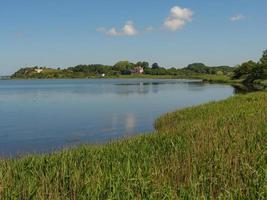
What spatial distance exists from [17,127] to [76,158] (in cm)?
2184

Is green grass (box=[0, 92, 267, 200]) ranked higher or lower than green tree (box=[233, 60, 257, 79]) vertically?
higher

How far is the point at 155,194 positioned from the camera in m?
8.33

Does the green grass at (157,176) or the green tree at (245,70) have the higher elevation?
the green grass at (157,176)

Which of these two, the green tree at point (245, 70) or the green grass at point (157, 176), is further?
the green tree at point (245, 70)

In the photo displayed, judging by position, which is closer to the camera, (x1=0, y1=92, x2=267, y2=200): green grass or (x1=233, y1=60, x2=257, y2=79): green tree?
(x1=0, y1=92, x2=267, y2=200): green grass

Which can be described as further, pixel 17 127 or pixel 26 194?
pixel 17 127

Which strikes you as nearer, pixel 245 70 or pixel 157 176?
pixel 157 176

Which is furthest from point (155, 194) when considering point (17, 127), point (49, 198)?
point (17, 127)

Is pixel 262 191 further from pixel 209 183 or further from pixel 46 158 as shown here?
pixel 46 158

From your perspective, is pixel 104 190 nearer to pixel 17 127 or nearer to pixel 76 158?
pixel 76 158

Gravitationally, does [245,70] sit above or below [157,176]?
below

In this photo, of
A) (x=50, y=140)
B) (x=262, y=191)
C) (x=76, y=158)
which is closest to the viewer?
(x=262, y=191)

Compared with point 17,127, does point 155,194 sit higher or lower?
higher

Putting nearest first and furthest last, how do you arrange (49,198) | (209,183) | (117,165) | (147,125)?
(49,198) → (209,183) → (117,165) → (147,125)
